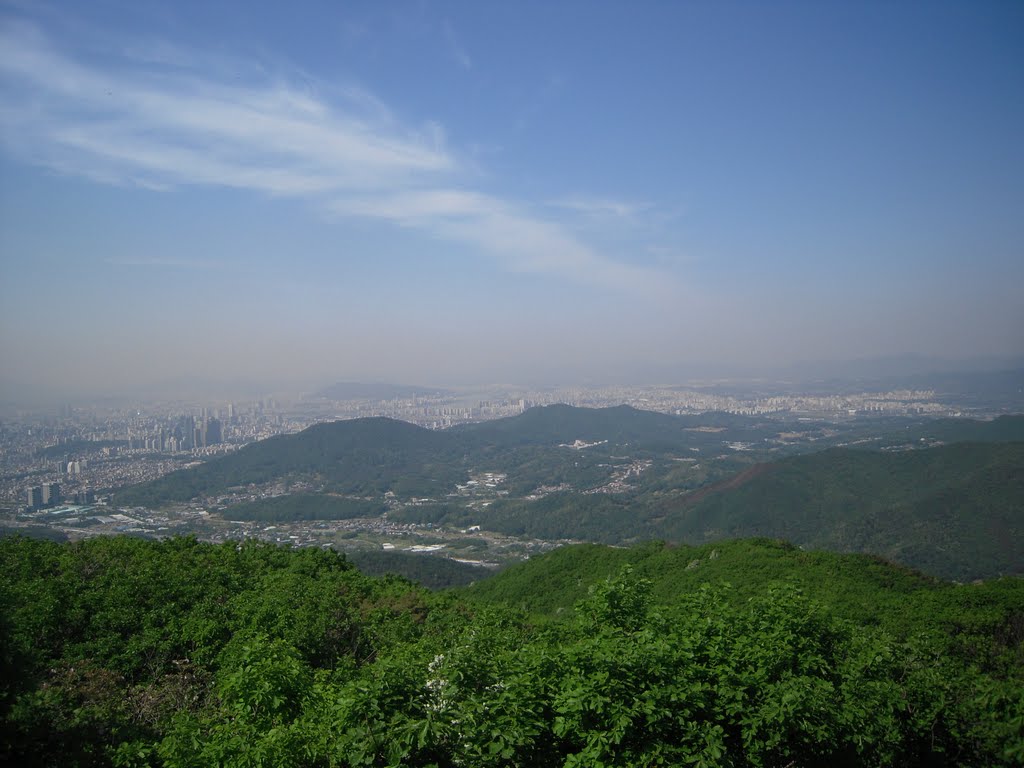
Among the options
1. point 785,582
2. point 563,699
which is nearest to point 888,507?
point 785,582

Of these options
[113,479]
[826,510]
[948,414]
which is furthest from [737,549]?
[948,414]

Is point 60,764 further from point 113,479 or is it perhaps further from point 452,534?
point 113,479

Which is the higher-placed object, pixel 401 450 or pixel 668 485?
pixel 401 450

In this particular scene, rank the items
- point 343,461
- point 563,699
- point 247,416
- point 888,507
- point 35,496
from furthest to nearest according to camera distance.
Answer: point 247,416 < point 343,461 < point 888,507 < point 35,496 < point 563,699

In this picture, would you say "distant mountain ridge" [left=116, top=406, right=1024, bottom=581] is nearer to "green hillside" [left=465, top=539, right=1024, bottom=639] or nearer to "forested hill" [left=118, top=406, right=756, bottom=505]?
"forested hill" [left=118, top=406, right=756, bottom=505]

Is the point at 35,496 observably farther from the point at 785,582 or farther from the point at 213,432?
the point at 213,432

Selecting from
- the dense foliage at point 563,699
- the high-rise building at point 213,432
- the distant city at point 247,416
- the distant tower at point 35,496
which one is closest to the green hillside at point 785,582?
the dense foliage at point 563,699
